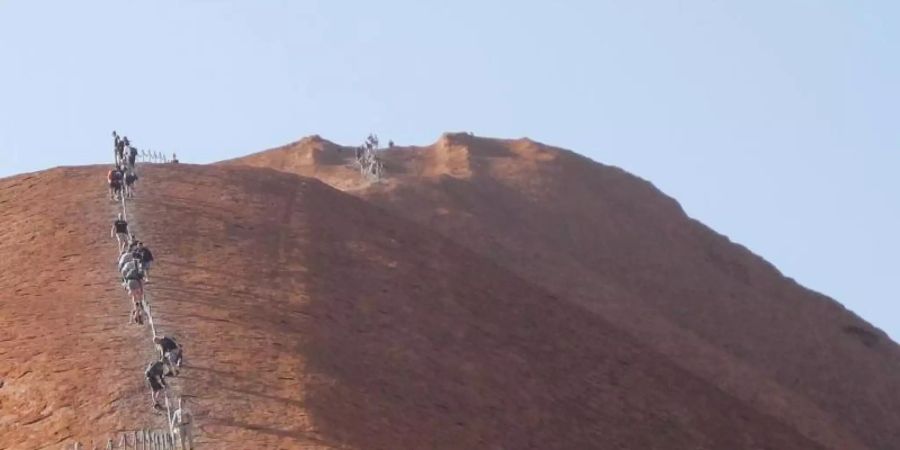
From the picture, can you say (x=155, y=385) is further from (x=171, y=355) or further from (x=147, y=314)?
(x=147, y=314)

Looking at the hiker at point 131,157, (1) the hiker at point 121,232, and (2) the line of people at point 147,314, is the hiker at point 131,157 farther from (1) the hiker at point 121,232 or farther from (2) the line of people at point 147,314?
(1) the hiker at point 121,232

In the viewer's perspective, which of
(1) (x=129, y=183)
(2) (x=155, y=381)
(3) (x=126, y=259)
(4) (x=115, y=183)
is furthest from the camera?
(1) (x=129, y=183)

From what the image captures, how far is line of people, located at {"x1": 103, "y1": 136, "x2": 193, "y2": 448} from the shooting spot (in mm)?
27112

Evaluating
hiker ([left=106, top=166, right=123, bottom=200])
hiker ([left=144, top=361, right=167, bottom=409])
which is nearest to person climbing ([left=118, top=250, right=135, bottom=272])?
hiker ([left=144, top=361, right=167, bottom=409])

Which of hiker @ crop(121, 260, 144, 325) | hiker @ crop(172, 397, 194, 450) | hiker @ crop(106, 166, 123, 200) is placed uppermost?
hiker @ crop(106, 166, 123, 200)

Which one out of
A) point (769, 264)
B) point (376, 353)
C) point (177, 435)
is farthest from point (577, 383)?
point (769, 264)

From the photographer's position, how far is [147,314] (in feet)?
111

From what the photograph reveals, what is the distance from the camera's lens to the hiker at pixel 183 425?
25641 millimetres

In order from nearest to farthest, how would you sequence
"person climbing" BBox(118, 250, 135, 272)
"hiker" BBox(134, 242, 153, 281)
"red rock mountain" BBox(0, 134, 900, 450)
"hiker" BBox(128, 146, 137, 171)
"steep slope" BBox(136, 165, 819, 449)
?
"steep slope" BBox(136, 165, 819, 449) → "red rock mountain" BBox(0, 134, 900, 450) → "person climbing" BBox(118, 250, 135, 272) → "hiker" BBox(134, 242, 153, 281) → "hiker" BBox(128, 146, 137, 171)

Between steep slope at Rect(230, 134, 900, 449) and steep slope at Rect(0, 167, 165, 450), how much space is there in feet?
46.6

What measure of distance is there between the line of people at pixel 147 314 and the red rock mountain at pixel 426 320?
0.34 meters

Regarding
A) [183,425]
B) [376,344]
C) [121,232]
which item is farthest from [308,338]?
[121,232]

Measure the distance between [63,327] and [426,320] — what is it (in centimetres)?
930

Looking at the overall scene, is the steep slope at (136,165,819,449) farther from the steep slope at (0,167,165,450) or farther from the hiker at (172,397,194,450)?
the steep slope at (0,167,165,450)
